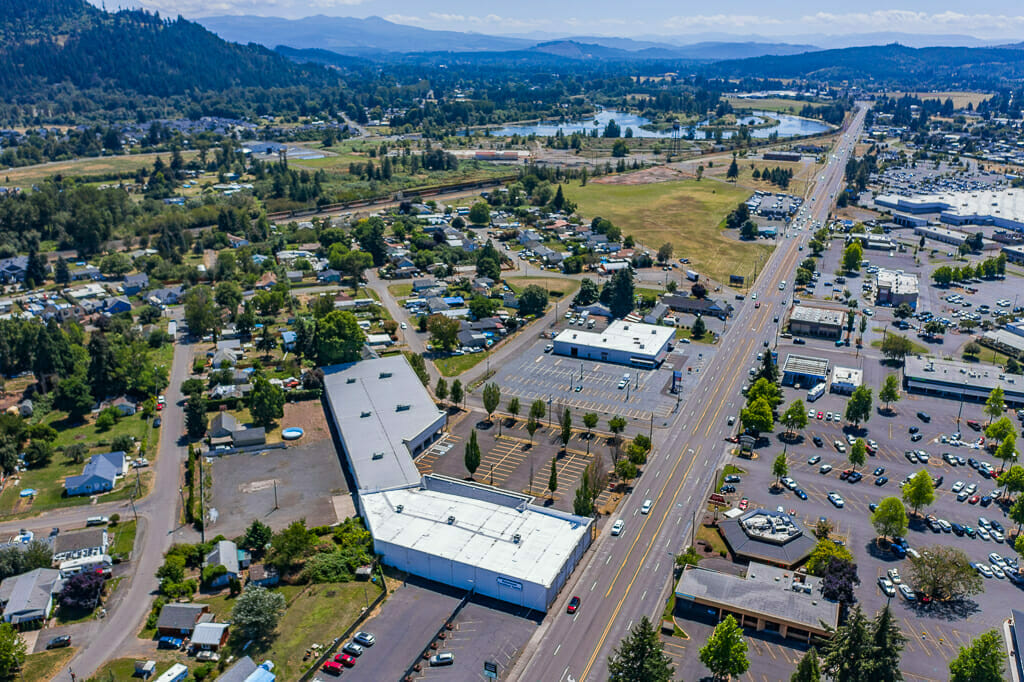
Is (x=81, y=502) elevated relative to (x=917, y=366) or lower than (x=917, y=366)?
lower

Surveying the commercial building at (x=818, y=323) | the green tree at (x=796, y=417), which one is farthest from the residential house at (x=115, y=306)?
the commercial building at (x=818, y=323)

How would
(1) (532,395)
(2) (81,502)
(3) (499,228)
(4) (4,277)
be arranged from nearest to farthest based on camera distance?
(2) (81,502) < (1) (532,395) < (4) (4,277) < (3) (499,228)

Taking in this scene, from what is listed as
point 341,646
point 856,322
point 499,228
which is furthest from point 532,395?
point 499,228

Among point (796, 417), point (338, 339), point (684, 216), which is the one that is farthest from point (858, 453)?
point (684, 216)

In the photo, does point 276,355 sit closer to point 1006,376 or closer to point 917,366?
point 917,366

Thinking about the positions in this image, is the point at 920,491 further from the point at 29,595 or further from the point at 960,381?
the point at 29,595

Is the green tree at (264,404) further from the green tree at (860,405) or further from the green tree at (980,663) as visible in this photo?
the green tree at (980,663)

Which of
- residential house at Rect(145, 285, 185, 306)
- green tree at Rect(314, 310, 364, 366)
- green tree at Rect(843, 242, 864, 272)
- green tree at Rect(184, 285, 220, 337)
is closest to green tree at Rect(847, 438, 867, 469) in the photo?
green tree at Rect(314, 310, 364, 366)
